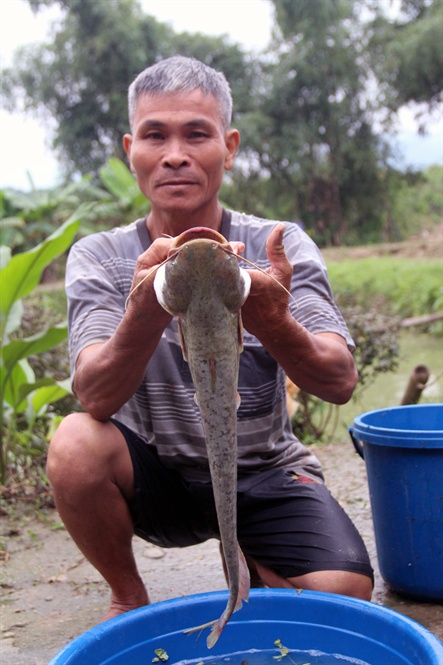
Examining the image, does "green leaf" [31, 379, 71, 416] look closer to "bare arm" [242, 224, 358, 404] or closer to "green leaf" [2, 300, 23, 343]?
"green leaf" [2, 300, 23, 343]

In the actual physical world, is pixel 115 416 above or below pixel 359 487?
above

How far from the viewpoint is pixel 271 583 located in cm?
223

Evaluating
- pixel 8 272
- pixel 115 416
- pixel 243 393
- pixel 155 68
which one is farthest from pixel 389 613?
pixel 8 272

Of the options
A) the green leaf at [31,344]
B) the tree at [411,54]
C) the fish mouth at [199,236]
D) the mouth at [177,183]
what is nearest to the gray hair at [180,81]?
the mouth at [177,183]

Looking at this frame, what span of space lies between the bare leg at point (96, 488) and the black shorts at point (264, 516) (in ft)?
0.20

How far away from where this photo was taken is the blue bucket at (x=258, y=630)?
162cm

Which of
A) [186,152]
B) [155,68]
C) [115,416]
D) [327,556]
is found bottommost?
[327,556]

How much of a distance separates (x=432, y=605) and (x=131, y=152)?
1.78 metres

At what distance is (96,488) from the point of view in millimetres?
2096

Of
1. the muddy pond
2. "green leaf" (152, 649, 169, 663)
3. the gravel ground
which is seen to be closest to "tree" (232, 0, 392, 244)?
the muddy pond

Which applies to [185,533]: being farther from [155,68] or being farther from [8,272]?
[8,272]

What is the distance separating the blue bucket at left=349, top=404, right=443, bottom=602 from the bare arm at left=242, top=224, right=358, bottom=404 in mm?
463

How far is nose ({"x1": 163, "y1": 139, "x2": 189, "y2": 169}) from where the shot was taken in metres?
2.13

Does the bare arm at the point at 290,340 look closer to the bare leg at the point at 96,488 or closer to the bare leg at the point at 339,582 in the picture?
the bare leg at the point at 339,582
